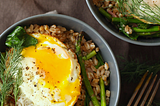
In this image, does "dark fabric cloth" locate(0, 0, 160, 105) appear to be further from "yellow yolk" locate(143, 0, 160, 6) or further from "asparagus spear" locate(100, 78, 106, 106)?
"yellow yolk" locate(143, 0, 160, 6)

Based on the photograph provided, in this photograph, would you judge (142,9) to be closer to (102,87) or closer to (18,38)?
(102,87)

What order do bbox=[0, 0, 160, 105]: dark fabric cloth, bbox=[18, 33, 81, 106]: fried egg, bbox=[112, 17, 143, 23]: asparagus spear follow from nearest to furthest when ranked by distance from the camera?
1. bbox=[18, 33, 81, 106]: fried egg
2. bbox=[112, 17, 143, 23]: asparagus spear
3. bbox=[0, 0, 160, 105]: dark fabric cloth

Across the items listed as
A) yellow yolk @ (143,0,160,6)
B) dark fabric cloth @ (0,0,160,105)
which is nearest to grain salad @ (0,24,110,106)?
dark fabric cloth @ (0,0,160,105)

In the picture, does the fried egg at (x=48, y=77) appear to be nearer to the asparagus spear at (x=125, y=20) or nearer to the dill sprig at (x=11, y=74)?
the dill sprig at (x=11, y=74)

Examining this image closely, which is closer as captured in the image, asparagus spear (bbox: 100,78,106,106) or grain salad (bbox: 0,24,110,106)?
grain salad (bbox: 0,24,110,106)

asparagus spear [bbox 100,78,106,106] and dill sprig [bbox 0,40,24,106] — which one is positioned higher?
dill sprig [bbox 0,40,24,106]

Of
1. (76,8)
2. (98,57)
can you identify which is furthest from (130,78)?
(76,8)

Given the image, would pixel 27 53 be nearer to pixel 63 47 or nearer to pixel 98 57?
pixel 63 47

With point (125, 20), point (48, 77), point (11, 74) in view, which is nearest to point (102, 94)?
point (48, 77)
